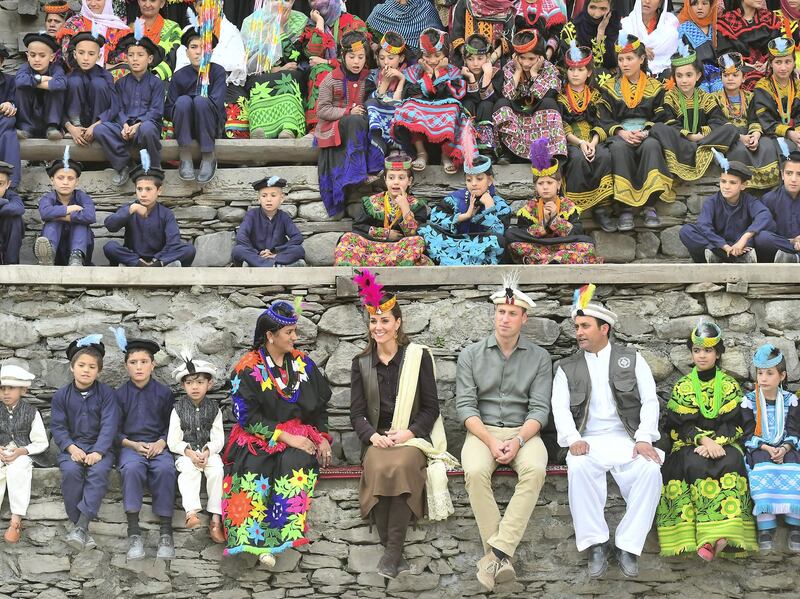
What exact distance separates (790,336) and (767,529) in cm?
139

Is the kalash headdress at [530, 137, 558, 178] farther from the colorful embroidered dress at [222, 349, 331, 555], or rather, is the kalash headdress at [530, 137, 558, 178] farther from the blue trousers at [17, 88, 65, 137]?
the blue trousers at [17, 88, 65, 137]

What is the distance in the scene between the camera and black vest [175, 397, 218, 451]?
23.3 ft

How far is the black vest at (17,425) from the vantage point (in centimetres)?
704

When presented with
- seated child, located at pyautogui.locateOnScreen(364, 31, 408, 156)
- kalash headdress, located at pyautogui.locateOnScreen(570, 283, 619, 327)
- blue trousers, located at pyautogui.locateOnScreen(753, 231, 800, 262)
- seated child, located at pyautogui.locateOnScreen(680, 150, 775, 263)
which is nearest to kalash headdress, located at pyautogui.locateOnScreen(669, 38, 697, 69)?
seated child, located at pyautogui.locateOnScreen(680, 150, 775, 263)

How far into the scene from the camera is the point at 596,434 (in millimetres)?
7086

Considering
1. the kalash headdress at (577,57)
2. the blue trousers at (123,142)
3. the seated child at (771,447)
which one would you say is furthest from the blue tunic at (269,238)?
the seated child at (771,447)

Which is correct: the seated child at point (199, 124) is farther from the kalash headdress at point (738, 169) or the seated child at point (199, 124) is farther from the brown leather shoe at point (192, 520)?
the kalash headdress at point (738, 169)

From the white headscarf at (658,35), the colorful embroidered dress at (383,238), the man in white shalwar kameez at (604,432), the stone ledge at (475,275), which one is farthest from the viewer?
the white headscarf at (658,35)

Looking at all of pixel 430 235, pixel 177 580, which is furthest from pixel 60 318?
pixel 430 235

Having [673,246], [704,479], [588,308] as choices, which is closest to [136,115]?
[588,308]

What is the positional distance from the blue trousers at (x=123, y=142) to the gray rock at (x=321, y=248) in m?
1.19

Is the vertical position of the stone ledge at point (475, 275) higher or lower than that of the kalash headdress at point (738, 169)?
lower

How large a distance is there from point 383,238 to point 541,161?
1161mm

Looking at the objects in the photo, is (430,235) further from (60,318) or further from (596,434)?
(60,318)
